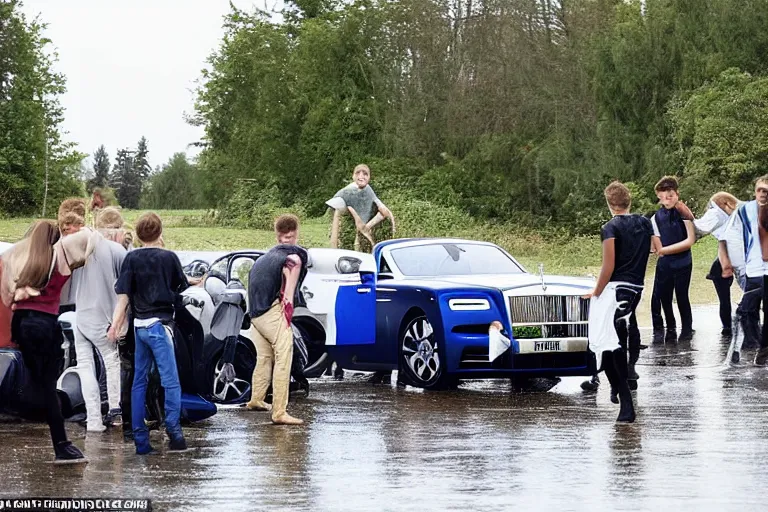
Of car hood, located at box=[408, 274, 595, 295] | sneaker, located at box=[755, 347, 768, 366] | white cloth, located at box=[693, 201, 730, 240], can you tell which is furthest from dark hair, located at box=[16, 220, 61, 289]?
white cloth, located at box=[693, 201, 730, 240]

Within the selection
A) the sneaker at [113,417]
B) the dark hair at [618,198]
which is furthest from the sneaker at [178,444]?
the dark hair at [618,198]

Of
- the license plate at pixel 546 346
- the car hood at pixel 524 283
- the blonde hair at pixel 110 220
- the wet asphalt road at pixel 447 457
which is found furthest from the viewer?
the car hood at pixel 524 283

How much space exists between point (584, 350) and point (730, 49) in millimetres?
38338

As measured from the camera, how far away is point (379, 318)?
14758mm

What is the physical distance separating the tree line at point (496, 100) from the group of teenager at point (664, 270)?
29384 millimetres

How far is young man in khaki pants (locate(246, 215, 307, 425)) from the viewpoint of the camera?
11.9 meters

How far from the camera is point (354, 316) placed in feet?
48.0

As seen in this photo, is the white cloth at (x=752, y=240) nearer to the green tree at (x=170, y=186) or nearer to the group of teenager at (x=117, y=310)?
the group of teenager at (x=117, y=310)

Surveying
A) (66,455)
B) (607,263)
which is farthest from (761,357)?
(66,455)

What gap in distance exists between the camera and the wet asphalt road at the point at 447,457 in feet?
26.8

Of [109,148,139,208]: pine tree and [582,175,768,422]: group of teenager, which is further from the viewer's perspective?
[109,148,139,208]: pine tree

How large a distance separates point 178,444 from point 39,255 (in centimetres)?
162

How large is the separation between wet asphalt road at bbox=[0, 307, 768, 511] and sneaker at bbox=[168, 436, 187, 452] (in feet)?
0.35

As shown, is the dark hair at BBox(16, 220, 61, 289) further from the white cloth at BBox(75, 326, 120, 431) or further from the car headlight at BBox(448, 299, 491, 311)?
the car headlight at BBox(448, 299, 491, 311)
